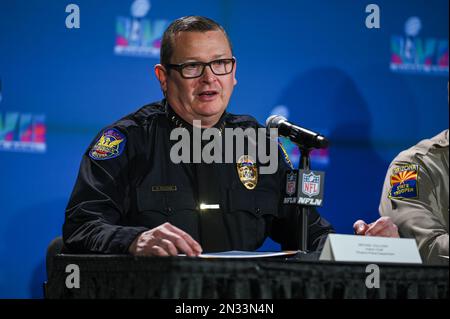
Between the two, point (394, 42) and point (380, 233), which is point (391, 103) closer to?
point (394, 42)

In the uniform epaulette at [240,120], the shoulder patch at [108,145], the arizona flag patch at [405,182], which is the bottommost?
the arizona flag patch at [405,182]

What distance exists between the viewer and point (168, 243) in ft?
5.22

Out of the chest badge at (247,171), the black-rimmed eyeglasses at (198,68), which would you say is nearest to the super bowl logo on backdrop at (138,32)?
the black-rimmed eyeglasses at (198,68)

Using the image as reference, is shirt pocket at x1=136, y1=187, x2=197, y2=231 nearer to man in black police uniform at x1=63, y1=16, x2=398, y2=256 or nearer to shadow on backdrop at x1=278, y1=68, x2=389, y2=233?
man in black police uniform at x1=63, y1=16, x2=398, y2=256

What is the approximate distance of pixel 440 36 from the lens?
3539 millimetres

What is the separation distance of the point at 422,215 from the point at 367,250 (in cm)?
82

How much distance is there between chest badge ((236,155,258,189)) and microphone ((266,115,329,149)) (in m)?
0.39

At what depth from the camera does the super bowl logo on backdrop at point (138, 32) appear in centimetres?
310

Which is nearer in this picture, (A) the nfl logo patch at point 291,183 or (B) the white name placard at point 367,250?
(B) the white name placard at point 367,250

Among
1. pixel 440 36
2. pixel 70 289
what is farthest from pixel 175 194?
pixel 440 36

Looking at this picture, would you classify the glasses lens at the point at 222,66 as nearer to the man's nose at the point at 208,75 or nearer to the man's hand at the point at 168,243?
the man's nose at the point at 208,75

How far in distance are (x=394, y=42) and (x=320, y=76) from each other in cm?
43

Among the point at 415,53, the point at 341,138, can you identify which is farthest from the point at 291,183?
the point at 415,53

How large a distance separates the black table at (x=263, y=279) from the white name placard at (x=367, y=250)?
7 centimetres
